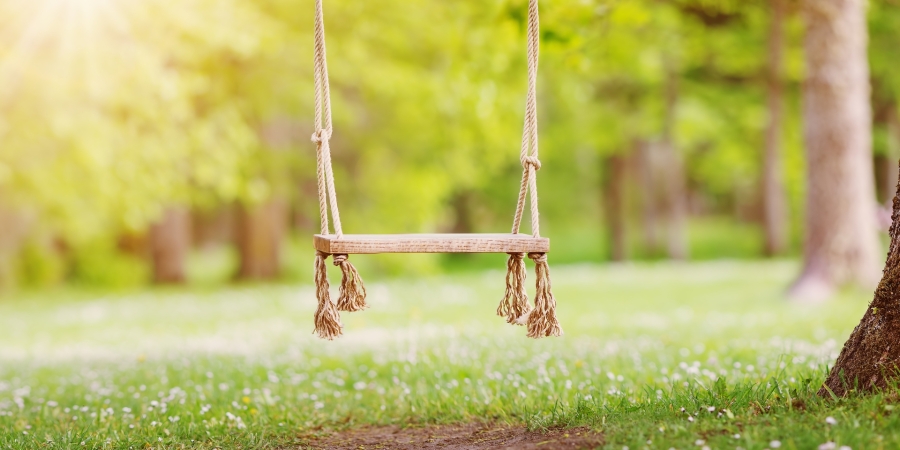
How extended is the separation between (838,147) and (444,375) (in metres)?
6.79

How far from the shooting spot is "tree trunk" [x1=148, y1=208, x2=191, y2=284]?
64.4 ft

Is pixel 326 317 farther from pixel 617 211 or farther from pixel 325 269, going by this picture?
pixel 617 211

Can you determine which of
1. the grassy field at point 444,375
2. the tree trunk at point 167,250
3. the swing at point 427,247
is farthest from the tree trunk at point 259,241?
the swing at point 427,247

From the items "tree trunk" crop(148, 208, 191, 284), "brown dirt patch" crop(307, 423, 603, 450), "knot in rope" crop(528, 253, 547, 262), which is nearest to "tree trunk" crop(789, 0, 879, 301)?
"brown dirt patch" crop(307, 423, 603, 450)

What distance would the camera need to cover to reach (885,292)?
398cm

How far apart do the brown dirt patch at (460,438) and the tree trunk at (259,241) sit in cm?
1527

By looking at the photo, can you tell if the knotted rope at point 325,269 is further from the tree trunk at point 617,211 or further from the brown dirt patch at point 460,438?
the tree trunk at point 617,211

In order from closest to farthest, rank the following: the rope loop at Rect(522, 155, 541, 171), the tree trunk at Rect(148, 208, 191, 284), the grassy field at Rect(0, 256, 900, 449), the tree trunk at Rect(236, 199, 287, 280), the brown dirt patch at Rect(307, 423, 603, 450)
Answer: the brown dirt patch at Rect(307, 423, 603, 450) < the grassy field at Rect(0, 256, 900, 449) < the rope loop at Rect(522, 155, 541, 171) < the tree trunk at Rect(148, 208, 191, 284) < the tree trunk at Rect(236, 199, 287, 280)

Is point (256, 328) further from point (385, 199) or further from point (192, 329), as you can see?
point (385, 199)

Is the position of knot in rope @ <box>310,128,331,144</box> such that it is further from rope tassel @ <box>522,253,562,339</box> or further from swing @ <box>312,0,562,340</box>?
rope tassel @ <box>522,253,562,339</box>

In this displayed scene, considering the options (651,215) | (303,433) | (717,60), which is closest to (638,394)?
Result: (303,433)

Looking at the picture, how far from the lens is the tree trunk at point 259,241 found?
19844 millimetres

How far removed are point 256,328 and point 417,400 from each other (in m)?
5.87

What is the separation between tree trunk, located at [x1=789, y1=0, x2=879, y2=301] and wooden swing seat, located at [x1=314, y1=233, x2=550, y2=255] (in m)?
7.71
